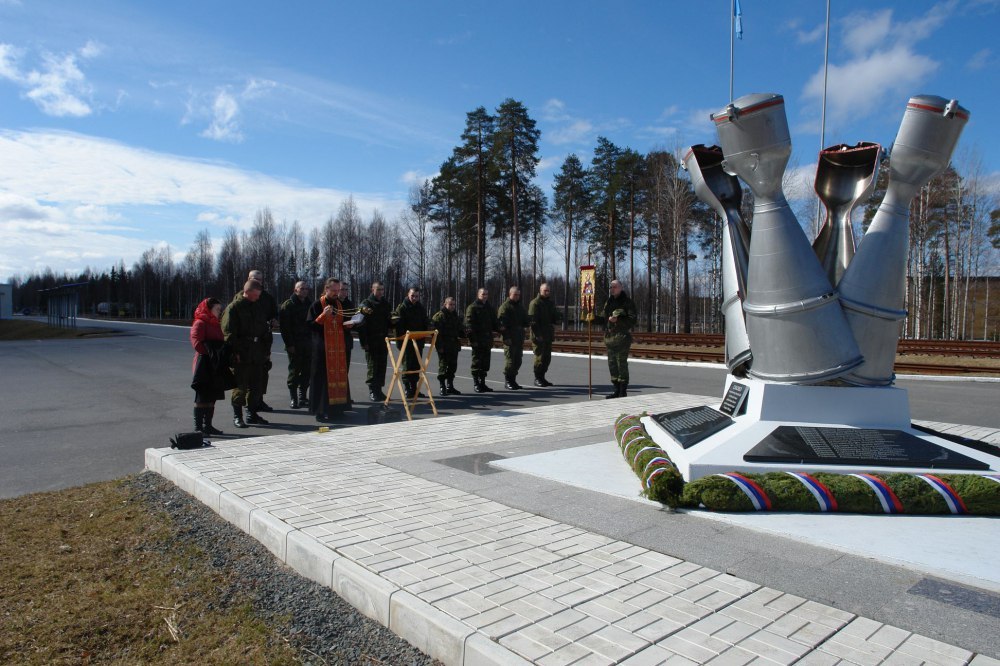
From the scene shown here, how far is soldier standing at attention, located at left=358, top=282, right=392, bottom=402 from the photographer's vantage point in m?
11.5

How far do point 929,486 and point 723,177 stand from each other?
12.3 ft

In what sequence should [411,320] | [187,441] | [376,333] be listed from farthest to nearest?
[411,320]
[376,333]
[187,441]

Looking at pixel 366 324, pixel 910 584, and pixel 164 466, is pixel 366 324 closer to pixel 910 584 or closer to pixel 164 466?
pixel 164 466

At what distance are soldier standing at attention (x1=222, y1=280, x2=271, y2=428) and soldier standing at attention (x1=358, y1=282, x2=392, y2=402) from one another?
79.9 inches

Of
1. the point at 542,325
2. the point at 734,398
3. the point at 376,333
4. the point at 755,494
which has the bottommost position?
the point at 755,494

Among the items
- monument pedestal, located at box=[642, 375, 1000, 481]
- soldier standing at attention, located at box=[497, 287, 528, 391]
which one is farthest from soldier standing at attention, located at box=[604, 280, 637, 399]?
monument pedestal, located at box=[642, 375, 1000, 481]

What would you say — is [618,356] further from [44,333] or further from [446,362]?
[44,333]

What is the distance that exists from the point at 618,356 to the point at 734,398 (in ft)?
18.9

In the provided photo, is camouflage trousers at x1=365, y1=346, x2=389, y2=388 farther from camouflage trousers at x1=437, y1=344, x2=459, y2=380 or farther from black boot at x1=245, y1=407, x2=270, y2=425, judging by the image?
black boot at x1=245, y1=407, x2=270, y2=425

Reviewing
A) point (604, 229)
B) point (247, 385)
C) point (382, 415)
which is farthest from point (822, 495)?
point (604, 229)

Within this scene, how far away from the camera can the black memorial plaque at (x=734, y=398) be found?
6273 millimetres

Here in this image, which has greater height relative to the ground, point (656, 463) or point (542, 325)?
point (542, 325)

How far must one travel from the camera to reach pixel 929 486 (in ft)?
16.3

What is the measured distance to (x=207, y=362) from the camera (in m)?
8.16
